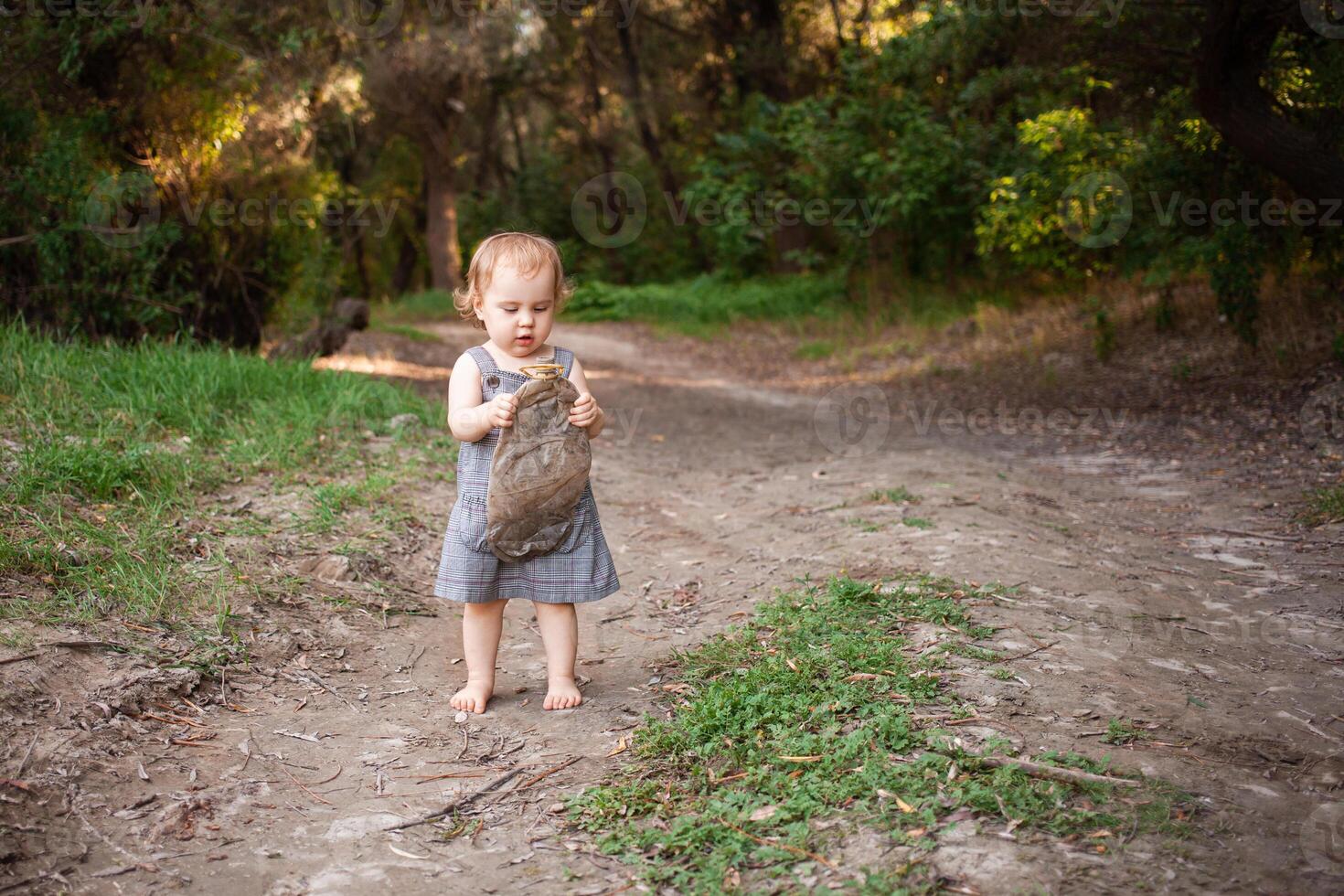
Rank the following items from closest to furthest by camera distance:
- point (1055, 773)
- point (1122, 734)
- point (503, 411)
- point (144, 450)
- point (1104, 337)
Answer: point (1055, 773) < point (1122, 734) < point (503, 411) < point (144, 450) < point (1104, 337)

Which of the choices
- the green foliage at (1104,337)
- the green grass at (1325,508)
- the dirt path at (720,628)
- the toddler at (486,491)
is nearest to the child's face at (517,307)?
the toddler at (486,491)

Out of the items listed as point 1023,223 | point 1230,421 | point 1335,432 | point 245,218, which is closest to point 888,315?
point 1023,223

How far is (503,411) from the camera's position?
3307mm

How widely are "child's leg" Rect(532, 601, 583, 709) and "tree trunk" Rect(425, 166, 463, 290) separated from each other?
18.9m

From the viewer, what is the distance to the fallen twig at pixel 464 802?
277 cm

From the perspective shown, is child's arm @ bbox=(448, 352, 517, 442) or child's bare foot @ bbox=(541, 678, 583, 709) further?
child's bare foot @ bbox=(541, 678, 583, 709)

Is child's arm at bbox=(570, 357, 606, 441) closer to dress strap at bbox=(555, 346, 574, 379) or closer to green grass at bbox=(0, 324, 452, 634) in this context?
dress strap at bbox=(555, 346, 574, 379)

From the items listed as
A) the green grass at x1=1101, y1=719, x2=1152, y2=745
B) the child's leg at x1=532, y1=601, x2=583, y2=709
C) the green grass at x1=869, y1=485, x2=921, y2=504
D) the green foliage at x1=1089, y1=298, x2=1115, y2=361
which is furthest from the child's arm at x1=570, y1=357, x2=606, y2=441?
the green foliage at x1=1089, y1=298, x2=1115, y2=361

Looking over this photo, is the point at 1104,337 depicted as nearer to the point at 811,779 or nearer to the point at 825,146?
the point at 825,146

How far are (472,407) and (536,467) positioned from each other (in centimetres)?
33

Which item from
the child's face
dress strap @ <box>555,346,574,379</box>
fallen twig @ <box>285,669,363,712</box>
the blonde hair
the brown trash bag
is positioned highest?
the blonde hair

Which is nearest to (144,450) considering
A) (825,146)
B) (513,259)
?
(513,259)

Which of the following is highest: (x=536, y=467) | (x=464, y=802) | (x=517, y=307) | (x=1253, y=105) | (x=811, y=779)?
(x=1253, y=105)

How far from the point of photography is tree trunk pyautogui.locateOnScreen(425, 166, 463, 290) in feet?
71.1
